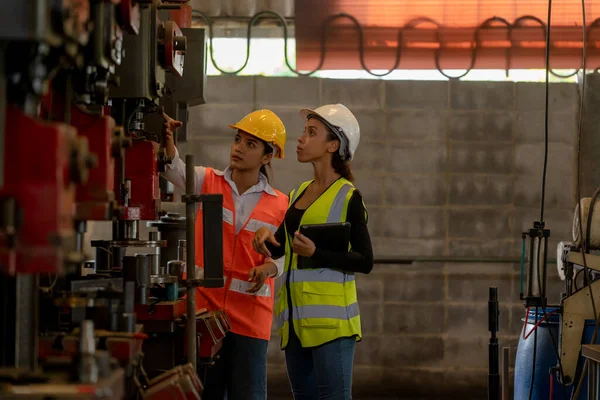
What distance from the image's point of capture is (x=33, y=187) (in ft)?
4.32

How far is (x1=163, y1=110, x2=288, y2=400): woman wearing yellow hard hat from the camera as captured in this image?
2.88 metres

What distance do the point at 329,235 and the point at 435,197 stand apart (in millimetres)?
2141

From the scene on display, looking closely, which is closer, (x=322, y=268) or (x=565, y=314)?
(x=322, y=268)

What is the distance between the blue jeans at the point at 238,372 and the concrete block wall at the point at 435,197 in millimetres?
1796

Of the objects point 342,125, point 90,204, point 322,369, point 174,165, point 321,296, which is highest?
point 342,125

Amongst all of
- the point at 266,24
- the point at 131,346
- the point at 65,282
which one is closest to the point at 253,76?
the point at 266,24

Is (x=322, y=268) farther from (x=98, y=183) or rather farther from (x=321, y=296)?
(x=98, y=183)

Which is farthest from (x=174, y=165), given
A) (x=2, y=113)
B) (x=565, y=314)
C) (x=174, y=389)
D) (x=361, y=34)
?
(x=361, y=34)

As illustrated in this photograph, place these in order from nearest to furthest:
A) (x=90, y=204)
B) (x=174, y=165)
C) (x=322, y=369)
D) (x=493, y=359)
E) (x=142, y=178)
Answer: (x=90, y=204)
(x=142, y=178)
(x=322, y=369)
(x=174, y=165)
(x=493, y=359)

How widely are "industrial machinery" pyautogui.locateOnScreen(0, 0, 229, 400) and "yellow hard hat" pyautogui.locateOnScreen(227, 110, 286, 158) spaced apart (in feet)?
0.91

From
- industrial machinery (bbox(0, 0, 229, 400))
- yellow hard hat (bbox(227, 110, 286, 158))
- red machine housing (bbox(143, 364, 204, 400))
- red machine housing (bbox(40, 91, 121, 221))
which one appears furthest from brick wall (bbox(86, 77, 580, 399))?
red machine housing (bbox(40, 91, 121, 221))

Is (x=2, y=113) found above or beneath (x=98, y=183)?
above

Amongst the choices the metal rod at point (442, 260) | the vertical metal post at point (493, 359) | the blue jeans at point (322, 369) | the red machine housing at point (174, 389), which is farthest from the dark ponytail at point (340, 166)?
the metal rod at point (442, 260)

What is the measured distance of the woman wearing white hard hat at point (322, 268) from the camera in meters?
2.64
